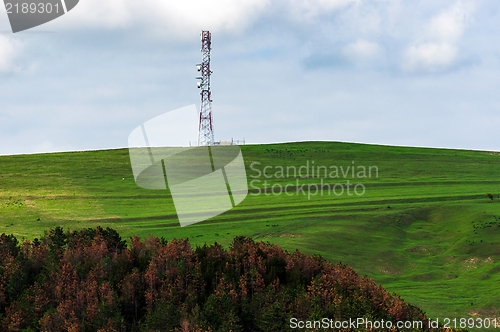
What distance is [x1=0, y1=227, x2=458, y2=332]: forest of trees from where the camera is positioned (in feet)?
84.0

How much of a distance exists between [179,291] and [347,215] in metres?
29.9

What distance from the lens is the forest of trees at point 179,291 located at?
25.6 meters

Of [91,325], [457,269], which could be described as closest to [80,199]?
[457,269]

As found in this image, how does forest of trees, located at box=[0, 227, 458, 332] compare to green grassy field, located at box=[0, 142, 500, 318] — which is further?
green grassy field, located at box=[0, 142, 500, 318]

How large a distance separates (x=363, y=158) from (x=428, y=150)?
16.3 m

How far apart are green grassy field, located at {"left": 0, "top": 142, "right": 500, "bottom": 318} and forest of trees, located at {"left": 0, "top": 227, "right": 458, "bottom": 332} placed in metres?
9.79

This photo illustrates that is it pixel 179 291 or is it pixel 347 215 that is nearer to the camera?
pixel 179 291

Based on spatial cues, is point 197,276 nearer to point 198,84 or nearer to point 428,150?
point 198,84

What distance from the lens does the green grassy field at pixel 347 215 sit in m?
43.5

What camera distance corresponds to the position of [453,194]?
215 ft

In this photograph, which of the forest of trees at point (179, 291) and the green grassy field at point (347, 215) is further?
the green grassy field at point (347, 215)

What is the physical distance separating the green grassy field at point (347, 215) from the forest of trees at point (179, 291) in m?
9.79

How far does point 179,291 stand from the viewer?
27359 millimetres

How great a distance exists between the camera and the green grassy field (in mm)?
43531
